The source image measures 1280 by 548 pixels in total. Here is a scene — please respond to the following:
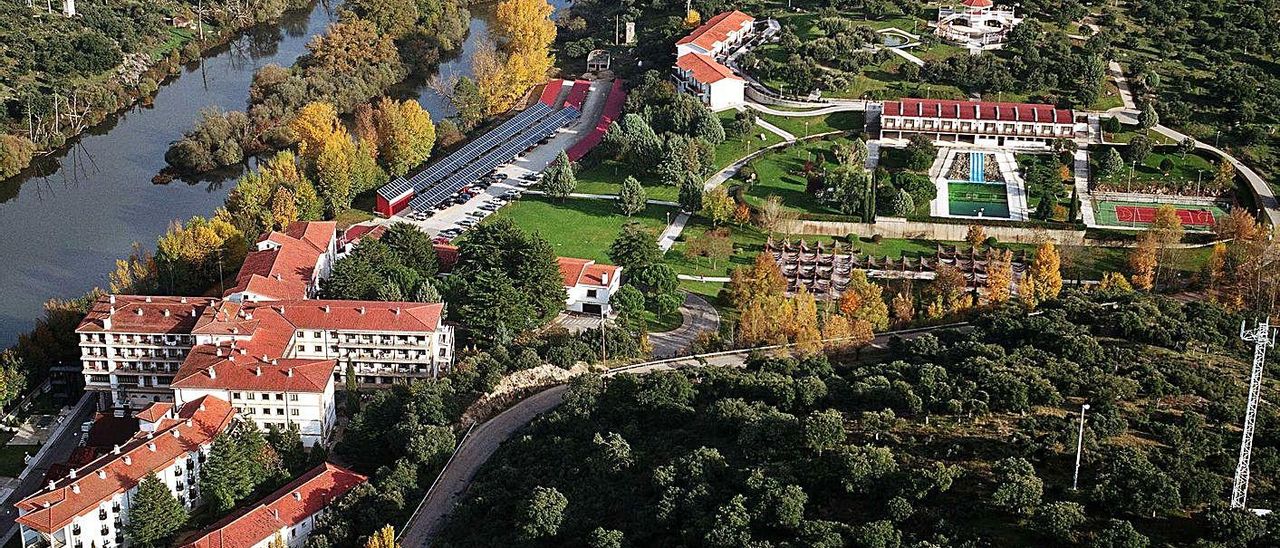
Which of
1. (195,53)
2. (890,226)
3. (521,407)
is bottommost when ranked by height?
(521,407)

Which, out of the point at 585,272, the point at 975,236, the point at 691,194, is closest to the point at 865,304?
the point at 975,236

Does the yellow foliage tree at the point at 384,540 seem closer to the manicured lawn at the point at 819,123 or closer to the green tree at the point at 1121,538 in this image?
the green tree at the point at 1121,538

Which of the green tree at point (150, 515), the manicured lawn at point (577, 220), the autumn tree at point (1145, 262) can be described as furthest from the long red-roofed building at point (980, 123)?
the green tree at point (150, 515)

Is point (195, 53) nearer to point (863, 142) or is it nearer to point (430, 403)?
point (863, 142)

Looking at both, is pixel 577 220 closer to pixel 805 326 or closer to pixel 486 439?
pixel 805 326

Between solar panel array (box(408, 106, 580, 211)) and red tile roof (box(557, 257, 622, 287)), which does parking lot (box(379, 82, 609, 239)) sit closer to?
solar panel array (box(408, 106, 580, 211))

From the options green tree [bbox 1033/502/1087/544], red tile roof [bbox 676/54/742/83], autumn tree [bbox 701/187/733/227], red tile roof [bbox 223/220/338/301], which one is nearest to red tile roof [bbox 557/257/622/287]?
autumn tree [bbox 701/187/733/227]

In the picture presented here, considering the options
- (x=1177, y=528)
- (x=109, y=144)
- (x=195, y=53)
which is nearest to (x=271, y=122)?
(x=109, y=144)
